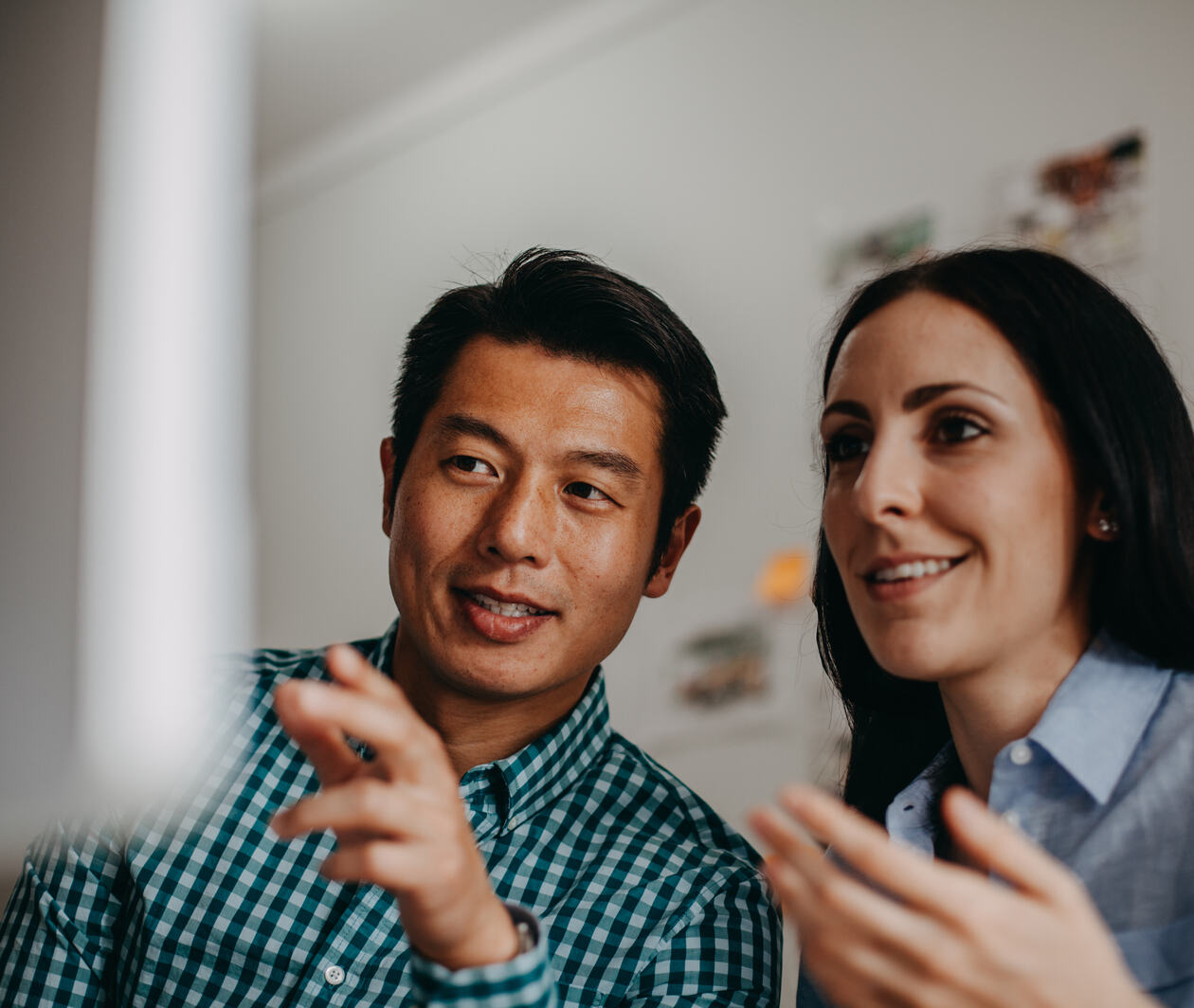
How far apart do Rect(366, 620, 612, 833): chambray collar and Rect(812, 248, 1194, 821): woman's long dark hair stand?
0.54 metres

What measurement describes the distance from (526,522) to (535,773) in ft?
0.85

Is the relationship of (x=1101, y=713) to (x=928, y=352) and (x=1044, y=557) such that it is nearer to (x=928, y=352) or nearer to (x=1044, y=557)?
(x=1044, y=557)

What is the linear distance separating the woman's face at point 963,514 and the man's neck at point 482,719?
0.42 metres

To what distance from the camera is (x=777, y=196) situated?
215 centimetres

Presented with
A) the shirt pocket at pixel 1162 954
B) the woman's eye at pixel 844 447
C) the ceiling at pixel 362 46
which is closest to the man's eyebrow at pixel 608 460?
the woman's eye at pixel 844 447

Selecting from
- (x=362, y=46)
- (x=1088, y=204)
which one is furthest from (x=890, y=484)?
(x=362, y=46)

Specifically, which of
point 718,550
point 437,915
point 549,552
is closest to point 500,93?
point 718,550

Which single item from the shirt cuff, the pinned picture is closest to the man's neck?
the shirt cuff

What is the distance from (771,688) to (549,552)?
958mm

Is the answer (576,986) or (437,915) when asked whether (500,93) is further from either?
(437,915)

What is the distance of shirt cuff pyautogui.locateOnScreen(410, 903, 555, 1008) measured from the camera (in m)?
0.74

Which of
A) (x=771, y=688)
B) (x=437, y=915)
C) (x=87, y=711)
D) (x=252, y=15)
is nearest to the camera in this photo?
(x=437, y=915)

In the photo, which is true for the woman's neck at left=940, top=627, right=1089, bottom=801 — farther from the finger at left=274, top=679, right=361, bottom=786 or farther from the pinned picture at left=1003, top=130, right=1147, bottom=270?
the pinned picture at left=1003, top=130, right=1147, bottom=270

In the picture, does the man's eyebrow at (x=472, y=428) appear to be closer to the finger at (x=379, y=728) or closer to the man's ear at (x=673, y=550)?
the man's ear at (x=673, y=550)
